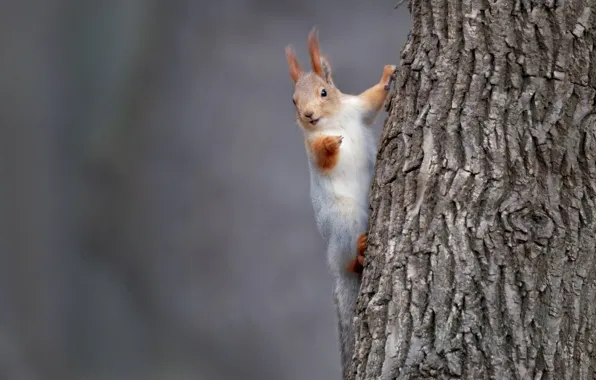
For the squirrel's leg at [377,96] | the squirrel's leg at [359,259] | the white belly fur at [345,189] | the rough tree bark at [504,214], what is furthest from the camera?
the squirrel's leg at [377,96]

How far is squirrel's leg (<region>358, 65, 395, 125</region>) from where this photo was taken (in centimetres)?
317

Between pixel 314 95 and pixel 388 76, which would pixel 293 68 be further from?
pixel 388 76

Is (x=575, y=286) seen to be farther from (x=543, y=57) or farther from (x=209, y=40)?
(x=209, y=40)

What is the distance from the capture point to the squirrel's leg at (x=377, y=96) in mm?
A: 3174

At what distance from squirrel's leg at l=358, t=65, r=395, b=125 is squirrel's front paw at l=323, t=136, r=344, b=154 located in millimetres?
189

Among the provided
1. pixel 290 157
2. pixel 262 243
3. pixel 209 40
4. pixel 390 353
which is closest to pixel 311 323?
pixel 262 243

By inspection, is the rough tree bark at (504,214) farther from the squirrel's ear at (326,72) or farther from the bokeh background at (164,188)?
the bokeh background at (164,188)

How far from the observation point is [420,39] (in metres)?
2.62

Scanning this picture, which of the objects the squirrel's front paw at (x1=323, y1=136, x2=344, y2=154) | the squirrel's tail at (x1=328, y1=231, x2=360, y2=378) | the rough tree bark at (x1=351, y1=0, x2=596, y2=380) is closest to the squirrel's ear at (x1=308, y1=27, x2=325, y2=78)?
the squirrel's front paw at (x1=323, y1=136, x2=344, y2=154)

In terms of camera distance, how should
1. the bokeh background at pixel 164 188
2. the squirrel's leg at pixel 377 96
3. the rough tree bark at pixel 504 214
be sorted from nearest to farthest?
1. the rough tree bark at pixel 504 214
2. the squirrel's leg at pixel 377 96
3. the bokeh background at pixel 164 188

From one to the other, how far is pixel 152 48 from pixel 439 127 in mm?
3890

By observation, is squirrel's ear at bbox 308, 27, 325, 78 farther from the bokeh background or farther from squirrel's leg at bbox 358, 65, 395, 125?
the bokeh background

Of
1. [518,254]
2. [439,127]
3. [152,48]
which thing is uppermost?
[152,48]

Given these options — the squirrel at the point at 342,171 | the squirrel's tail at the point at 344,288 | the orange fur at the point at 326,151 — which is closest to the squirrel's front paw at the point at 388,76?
the squirrel at the point at 342,171
